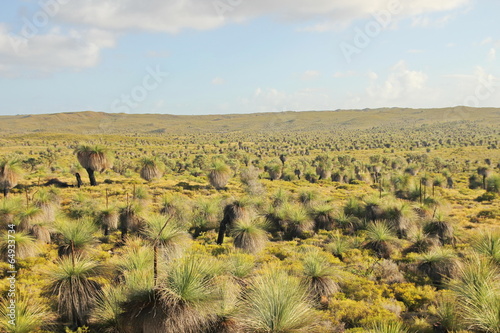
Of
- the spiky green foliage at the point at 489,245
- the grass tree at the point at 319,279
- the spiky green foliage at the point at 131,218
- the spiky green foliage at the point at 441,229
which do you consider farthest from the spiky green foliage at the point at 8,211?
the spiky green foliage at the point at 441,229

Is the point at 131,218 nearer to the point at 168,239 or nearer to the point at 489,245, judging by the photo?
the point at 168,239

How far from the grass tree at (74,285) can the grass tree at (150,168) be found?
2498cm

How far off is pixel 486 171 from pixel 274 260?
43788 mm

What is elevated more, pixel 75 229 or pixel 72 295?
pixel 75 229

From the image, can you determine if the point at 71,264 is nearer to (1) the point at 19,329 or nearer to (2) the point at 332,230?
(1) the point at 19,329

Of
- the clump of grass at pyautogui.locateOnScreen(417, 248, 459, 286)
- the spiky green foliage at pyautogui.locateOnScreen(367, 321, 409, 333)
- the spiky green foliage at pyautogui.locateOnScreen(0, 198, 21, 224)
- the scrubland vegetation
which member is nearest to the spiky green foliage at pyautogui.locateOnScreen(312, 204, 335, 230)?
the scrubland vegetation

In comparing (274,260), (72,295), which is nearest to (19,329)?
(72,295)

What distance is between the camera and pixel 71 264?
26.2 feet

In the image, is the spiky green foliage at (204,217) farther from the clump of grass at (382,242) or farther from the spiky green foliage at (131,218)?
the clump of grass at (382,242)

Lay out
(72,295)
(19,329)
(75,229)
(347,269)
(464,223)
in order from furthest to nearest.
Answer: (464,223)
(347,269)
(75,229)
(72,295)
(19,329)

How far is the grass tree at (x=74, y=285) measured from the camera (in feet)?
25.4

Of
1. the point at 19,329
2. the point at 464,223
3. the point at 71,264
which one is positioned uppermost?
the point at 71,264

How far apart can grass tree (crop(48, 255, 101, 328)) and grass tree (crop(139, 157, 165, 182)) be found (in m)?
25.0

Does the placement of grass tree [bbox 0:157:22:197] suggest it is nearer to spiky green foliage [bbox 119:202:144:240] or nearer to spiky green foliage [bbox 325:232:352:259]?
spiky green foliage [bbox 119:202:144:240]
